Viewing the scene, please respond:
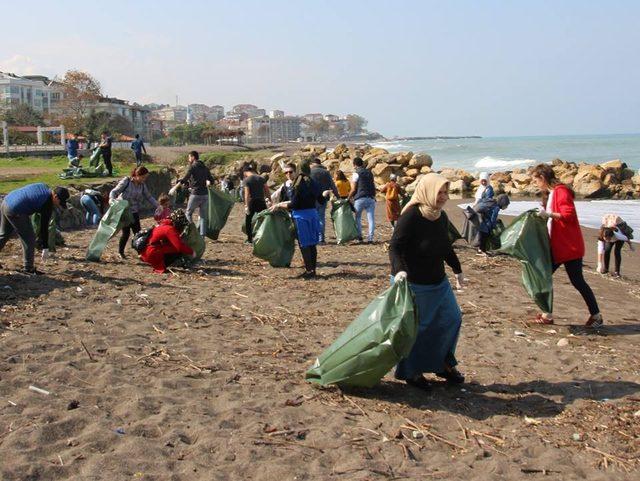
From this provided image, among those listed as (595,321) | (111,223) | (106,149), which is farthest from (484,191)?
(106,149)

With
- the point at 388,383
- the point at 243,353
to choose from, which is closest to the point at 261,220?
the point at 243,353

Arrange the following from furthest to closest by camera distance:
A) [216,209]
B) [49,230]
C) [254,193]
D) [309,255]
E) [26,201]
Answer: [216,209] → [254,193] → [49,230] → [309,255] → [26,201]

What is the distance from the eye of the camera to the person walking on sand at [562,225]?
7.04 metres

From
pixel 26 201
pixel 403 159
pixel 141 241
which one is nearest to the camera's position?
pixel 26 201

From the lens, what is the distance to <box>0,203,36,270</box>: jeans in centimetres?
886

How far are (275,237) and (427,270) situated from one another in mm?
4666

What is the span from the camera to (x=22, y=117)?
69688 mm

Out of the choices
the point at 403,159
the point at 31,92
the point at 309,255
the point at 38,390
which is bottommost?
the point at 38,390

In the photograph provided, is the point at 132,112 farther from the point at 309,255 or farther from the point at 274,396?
the point at 274,396

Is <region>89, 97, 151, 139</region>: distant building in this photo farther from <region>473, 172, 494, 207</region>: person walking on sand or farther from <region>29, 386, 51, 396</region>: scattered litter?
<region>29, 386, 51, 396</region>: scattered litter

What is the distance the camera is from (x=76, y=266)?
10.1m

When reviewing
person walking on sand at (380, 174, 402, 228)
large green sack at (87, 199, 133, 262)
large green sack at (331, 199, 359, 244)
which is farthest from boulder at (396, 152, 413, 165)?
large green sack at (87, 199, 133, 262)

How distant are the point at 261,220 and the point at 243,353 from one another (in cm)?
368

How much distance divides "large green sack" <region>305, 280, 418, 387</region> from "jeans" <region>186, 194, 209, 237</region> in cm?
767
